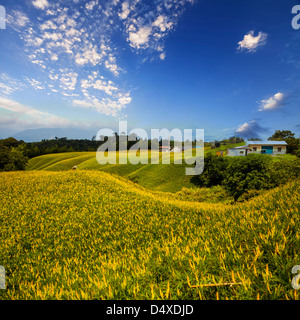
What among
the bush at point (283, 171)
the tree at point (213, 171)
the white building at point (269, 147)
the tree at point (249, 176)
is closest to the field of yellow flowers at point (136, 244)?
the tree at point (249, 176)

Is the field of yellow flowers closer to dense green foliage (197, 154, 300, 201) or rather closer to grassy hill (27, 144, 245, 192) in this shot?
dense green foliage (197, 154, 300, 201)

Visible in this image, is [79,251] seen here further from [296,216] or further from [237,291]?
[296,216]

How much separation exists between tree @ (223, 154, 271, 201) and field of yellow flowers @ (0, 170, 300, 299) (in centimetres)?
1525

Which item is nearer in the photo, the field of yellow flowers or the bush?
the field of yellow flowers

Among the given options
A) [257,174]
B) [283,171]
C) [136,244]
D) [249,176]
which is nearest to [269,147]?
[283,171]

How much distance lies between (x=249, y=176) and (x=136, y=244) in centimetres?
2179

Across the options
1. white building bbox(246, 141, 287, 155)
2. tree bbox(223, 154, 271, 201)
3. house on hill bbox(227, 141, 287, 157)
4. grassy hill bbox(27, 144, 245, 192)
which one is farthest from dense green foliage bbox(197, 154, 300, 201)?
white building bbox(246, 141, 287, 155)

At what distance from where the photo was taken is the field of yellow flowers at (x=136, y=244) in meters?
2.31

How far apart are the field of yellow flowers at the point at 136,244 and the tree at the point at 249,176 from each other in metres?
15.3

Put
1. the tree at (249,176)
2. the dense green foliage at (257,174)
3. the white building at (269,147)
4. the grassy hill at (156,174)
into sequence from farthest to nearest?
1. the white building at (269,147)
2. the grassy hill at (156,174)
3. the tree at (249,176)
4. the dense green foliage at (257,174)

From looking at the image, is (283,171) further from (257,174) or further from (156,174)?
(156,174)

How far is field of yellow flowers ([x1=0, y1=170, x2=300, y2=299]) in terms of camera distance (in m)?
2.31

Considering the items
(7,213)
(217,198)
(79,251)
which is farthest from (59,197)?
(217,198)

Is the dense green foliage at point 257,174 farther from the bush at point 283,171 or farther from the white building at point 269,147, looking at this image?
the white building at point 269,147
